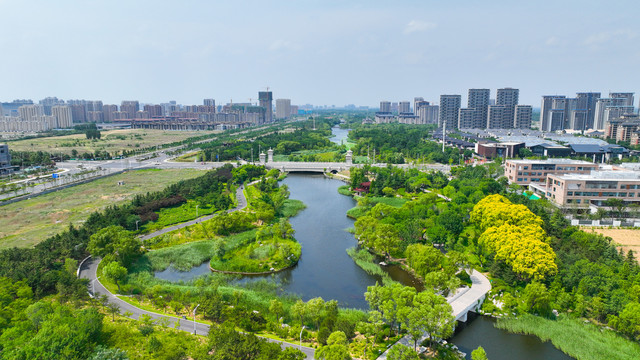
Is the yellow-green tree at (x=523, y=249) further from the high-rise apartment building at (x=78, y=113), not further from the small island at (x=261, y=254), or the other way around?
the high-rise apartment building at (x=78, y=113)

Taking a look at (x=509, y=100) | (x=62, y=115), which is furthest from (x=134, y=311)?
(x=62, y=115)

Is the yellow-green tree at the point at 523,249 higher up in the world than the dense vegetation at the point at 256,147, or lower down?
lower down

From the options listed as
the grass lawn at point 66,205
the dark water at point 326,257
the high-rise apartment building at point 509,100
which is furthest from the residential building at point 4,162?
the high-rise apartment building at point 509,100

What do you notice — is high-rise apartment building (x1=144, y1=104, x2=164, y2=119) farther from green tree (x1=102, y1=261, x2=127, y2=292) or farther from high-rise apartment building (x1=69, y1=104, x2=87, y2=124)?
green tree (x1=102, y1=261, x2=127, y2=292)

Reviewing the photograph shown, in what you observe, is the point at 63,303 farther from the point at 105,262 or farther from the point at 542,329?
the point at 542,329

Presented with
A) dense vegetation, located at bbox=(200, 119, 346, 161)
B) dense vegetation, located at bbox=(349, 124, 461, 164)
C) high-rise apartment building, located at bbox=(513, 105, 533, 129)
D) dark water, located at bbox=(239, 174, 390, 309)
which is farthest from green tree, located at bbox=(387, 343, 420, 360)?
high-rise apartment building, located at bbox=(513, 105, 533, 129)

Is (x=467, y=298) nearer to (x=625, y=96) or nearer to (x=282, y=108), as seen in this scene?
(x=625, y=96)

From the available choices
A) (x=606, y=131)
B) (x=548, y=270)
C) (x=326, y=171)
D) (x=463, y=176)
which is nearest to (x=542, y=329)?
(x=548, y=270)
